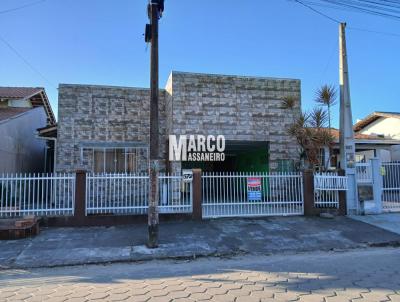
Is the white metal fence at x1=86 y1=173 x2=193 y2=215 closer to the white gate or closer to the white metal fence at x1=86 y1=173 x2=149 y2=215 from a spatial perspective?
the white metal fence at x1=86 y1=173 x2=149 y2=215

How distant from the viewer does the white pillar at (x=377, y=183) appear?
12.8m

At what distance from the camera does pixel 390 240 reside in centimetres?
945

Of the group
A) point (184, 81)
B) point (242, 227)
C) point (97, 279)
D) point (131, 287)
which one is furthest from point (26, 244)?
point (184, 81)

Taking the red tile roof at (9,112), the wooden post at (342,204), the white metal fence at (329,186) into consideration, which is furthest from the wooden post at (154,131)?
the red tile roof at (9,112)

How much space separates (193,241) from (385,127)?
2158 centimetres

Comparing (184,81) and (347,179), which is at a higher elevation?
(184,81)

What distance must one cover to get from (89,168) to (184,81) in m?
5.45

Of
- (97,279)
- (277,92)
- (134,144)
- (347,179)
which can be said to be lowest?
(97,279)

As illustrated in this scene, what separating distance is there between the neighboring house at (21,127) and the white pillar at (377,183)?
49.1 ft

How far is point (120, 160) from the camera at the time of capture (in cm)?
1571

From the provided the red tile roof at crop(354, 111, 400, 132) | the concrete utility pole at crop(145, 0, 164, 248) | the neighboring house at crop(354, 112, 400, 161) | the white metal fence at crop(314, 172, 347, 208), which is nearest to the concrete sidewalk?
the concrete utility pole at crop(145, 0, 164, 248)

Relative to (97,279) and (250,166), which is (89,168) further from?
(97,279)

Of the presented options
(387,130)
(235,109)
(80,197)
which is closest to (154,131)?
(80,197)

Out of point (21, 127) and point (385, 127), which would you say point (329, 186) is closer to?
point (21, 127)
